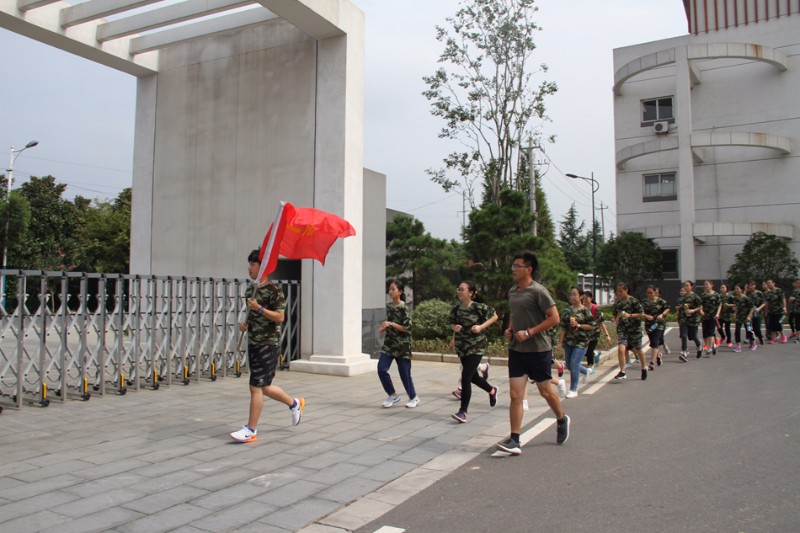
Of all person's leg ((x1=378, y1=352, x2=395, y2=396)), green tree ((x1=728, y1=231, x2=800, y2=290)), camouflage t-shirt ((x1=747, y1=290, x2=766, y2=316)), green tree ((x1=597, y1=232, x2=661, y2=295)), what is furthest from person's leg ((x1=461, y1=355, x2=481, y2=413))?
green tree ((x1=597, y1=232, x2=661, y2=295))

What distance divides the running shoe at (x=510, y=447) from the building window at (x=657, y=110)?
28117mm

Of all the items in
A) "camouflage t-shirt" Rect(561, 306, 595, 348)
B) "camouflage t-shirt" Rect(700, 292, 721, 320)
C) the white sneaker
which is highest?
"camouflage t-shirt" Rect(700, 292, 721, 320)

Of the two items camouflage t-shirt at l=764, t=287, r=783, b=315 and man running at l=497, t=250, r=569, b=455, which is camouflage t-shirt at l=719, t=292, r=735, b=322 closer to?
camouflage t-shirt at l=764, t=287, r=783, b=315

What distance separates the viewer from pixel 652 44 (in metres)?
30.9

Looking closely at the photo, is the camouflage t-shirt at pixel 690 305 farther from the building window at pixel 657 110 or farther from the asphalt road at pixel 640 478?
the building window at pixel 657 110

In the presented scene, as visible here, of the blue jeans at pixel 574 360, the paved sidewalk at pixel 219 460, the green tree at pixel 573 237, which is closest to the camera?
the paved sidewalk at pixel 219 460

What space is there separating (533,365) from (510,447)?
775mm

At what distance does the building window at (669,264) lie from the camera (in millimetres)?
29513

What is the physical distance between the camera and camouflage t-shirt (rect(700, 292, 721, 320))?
13.8 metres

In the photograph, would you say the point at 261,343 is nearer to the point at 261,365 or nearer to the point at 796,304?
the point at 261,365

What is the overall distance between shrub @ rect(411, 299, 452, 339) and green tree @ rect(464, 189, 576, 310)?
1.19 meters

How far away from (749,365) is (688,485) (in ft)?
29.2

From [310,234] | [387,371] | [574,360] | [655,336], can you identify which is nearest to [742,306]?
[655,336]

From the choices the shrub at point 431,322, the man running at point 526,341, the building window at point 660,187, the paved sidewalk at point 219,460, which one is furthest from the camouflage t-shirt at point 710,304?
the building window at point 660,187
